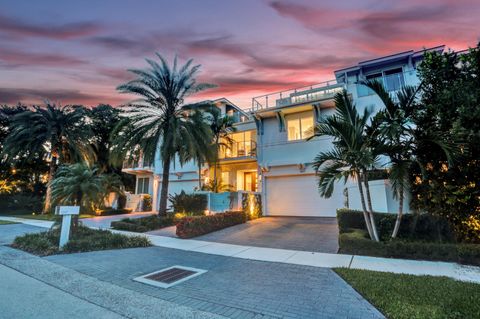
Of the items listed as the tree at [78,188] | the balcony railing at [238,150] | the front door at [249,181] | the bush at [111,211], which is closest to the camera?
the tree at [78,188]

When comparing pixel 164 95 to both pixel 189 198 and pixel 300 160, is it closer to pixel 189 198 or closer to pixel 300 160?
pixel 189 198

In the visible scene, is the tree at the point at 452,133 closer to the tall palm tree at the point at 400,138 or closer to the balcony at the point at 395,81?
the tall palm tree at the point at 400,138

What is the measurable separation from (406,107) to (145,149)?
12.2m

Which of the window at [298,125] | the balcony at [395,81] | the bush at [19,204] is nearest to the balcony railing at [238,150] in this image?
the window at [298,125]

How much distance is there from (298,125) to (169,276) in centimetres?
1407

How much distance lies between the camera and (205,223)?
36.9ft

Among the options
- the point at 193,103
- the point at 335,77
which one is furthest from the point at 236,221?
the point at 335,77

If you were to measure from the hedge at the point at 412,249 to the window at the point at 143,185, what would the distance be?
72.5 ft

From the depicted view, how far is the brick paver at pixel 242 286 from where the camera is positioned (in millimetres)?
3672

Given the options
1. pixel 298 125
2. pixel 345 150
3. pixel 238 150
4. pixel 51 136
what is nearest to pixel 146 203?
pixel 51 136

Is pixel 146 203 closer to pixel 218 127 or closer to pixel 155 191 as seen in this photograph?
pixel 155 191

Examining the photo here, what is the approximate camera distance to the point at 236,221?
44.1 ft

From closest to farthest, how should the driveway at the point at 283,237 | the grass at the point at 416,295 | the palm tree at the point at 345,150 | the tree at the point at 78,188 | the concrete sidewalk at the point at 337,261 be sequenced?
the grass at the point at 416,295
the concrete sidewalk at the point at 337,261
the palm tree at the point at 345,150
the driveway at the point at 283,237
the tree at the point at 78,188

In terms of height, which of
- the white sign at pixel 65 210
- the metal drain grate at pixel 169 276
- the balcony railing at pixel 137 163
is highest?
the balcony railing at pixel 137 163
